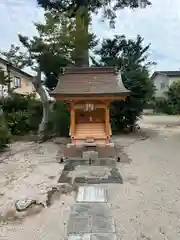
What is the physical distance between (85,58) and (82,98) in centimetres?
603

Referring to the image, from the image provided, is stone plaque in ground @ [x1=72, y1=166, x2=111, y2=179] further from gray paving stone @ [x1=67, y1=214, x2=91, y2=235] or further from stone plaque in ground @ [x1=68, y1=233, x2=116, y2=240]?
stone plaque in ground @ [x1=68, y1=233, x2=116, y2=240]

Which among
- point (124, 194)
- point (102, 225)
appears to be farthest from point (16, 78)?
point (102, 225)

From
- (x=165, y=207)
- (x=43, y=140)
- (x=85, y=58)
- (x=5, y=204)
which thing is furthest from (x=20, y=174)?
(x=85, y=58)

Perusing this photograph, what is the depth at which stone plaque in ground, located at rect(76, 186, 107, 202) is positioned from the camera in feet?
16.5

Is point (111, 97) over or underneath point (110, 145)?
over

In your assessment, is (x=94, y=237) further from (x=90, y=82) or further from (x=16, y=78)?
(x=16, y=78)

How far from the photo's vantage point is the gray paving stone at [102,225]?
12.6 feet

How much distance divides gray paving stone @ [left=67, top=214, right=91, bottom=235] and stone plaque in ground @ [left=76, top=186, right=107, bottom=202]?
74 centimetres

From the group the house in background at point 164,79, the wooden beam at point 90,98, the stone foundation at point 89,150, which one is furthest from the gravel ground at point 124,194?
the house in background at point 164,79

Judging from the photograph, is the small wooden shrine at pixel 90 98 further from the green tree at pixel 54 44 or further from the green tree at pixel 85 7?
the green tree at pixel 85 7

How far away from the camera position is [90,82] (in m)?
9.32

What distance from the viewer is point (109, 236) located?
3682 mm

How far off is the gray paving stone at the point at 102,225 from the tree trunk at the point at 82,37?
963cm

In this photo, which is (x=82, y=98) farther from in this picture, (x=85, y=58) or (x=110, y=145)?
(x=85, y=58)
